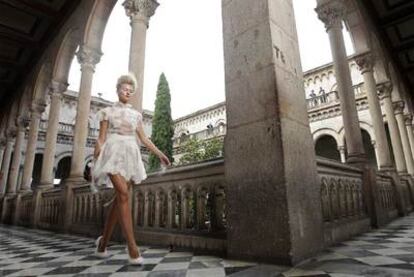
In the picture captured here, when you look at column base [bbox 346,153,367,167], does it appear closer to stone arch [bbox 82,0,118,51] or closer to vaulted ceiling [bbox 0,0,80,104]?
stone arch [bbox 82,0,118,51]

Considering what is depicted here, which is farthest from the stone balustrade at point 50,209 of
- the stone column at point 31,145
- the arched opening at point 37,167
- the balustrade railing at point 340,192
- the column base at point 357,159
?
the arched opening at point 37,167

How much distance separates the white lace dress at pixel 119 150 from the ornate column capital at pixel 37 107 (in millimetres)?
9714

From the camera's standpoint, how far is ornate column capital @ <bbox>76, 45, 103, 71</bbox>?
286 inches

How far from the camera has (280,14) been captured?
2.86 m

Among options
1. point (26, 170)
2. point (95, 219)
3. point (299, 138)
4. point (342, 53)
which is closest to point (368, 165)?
point (342, 53)

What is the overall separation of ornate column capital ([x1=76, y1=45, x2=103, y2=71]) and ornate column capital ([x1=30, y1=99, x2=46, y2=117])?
4681 mm

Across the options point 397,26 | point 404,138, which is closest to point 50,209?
point 404,138

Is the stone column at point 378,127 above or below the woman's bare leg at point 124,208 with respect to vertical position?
above

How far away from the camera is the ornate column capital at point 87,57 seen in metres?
7.26

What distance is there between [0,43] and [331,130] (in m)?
18.0

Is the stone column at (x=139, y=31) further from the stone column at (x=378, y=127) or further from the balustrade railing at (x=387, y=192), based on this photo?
A: the stone column at (x=378, y=127)

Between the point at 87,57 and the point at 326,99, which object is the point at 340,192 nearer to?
the point at 87,57

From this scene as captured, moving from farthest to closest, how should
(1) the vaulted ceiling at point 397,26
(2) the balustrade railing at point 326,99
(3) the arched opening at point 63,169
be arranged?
(3) the arched opening at point 63,169
(2) the balustrade railing at point 326,99
(1) the vaulted ceiling at point 397,26

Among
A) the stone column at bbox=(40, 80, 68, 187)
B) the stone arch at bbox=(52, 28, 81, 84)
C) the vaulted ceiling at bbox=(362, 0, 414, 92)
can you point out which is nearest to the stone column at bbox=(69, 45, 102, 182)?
the stone column at bbox=(40, 80, 68, 187)
